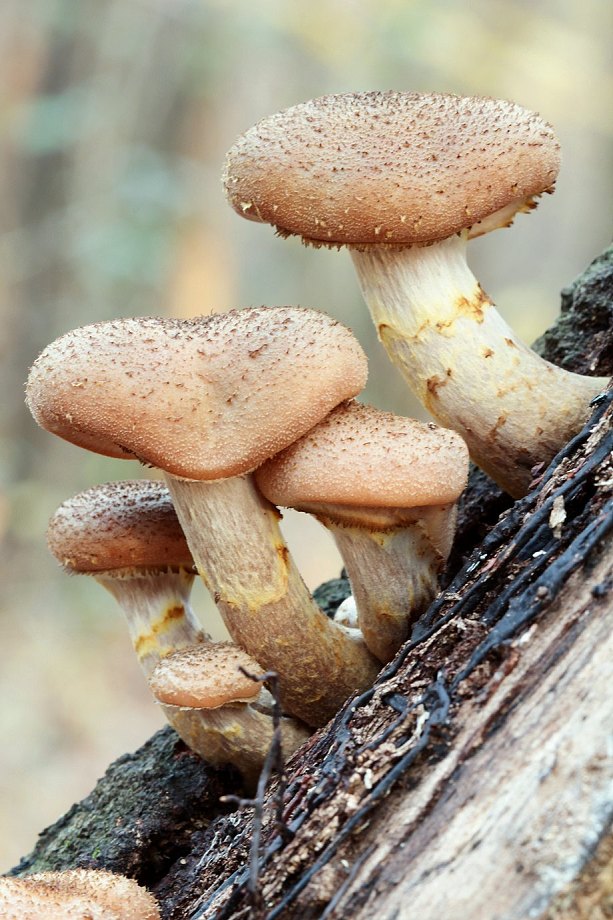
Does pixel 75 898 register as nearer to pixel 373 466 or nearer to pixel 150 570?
pixel 150 570

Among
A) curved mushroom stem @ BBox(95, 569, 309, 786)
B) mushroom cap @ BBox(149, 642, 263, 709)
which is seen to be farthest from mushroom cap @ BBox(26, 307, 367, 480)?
curved mushroom stem @ BBox(95, 569, 309, 786)

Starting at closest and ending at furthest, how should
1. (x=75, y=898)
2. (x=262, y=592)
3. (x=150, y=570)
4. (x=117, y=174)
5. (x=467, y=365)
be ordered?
(x=75, y=898) < (x=262, y=592) < (x=467, y=365) < (x=150, y=570) < (x=117, y=174)

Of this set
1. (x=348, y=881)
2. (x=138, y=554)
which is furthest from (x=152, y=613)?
(x=348, y=881)

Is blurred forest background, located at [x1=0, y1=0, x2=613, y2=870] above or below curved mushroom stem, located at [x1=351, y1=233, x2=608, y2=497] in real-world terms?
above

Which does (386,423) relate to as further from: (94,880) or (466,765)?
(94,880)

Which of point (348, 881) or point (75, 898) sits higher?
point (75, 898)

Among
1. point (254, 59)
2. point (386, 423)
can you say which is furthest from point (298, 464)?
point (254, 59)

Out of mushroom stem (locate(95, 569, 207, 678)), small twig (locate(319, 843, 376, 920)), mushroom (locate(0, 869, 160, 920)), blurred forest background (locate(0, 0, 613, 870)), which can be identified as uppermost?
blurred forest background (locate(0, 0, 613, 870))

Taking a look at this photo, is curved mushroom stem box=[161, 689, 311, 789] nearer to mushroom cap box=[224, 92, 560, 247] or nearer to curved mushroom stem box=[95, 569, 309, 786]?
curved mushroom stem box=[95, 569, 309, 786]
